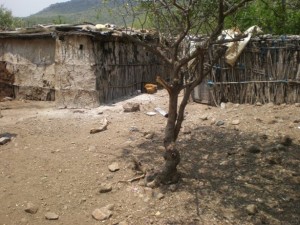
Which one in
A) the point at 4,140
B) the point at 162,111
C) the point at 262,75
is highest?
the point at 262,75

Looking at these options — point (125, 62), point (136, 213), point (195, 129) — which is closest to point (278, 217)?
point (136, 213)

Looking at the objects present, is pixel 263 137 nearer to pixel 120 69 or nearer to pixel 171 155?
pixel 171 155

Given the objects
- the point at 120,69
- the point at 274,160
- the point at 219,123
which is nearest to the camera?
the point at 274,160

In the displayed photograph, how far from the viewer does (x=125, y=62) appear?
35.6ft

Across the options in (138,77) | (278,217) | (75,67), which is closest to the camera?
(278,217)

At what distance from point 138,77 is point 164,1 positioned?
709 centimetres

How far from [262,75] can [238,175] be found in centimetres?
439

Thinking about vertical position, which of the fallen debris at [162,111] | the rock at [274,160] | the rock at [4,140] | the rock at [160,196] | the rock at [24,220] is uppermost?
the fallen debris at [162,111]

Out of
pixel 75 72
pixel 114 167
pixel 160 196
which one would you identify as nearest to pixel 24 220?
pixel 114 167

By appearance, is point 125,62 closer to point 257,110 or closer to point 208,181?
point 257,110

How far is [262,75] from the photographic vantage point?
8.68 m

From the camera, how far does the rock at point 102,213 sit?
420 cm

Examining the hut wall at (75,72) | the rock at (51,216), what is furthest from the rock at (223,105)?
the rock at (51,216)

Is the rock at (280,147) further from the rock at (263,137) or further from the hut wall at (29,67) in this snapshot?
the hut wall at (29,67)
